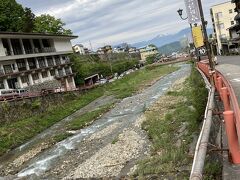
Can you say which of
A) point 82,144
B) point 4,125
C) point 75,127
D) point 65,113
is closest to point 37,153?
point 82,144

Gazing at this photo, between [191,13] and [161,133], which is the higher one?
[191,13]

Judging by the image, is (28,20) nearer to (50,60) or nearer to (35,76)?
(50,60)

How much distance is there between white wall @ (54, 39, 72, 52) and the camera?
230 ft

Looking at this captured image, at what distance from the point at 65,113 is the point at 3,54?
50.9ft

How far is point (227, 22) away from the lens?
10925 centimetres

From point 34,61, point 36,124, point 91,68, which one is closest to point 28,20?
point 34,61

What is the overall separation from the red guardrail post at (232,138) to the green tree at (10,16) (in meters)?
63.5

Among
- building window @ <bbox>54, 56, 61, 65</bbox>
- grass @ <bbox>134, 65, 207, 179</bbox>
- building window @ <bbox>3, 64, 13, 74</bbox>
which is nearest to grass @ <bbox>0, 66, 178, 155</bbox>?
building window @ <bbox>3, 64, 13, 74</bbox>

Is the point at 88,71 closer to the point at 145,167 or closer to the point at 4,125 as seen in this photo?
the point at 4,125

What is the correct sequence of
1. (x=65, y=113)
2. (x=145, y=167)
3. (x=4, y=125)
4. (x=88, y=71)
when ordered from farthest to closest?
(x=88, y=71), (x=65, y=113), (x=4, y=125), (x=145, y=167)

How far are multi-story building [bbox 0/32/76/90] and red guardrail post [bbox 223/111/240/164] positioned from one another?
4658cm

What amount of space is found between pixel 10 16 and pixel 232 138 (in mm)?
66362

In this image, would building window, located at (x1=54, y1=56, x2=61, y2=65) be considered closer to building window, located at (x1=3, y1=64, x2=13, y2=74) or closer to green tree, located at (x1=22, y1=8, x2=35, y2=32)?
green tree, located at (x1=22, y1=8, x2=35, y2=32)

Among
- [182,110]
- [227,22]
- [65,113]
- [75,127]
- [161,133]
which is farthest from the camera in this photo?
[227,22]
